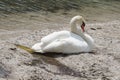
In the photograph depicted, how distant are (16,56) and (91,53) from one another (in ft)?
7.45

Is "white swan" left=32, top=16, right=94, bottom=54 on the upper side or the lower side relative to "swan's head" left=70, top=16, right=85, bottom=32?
lower

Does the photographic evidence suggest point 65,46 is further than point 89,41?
No

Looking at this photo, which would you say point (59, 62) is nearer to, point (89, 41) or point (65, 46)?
point (65, 46)

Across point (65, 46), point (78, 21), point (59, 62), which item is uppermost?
point (78, 21)

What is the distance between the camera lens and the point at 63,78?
7.74 meters

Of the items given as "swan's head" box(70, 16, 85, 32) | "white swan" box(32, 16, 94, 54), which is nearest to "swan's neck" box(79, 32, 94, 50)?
"white swan" box(32, 16, 94, 54)

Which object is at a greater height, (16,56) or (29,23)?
(16,56)

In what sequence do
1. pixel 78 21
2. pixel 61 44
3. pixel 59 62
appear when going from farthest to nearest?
pixel 78 21
pixel 61 44
pixel 59 62

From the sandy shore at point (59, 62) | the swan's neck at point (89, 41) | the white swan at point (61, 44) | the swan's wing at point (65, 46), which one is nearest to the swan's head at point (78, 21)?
the swan's neck at point (89, 41)

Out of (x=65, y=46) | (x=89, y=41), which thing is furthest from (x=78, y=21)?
(x=65, y=46)

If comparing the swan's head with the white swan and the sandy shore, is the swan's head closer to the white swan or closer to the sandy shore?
the white swan

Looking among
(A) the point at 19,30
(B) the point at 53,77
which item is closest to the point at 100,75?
(B) the point at 53,77

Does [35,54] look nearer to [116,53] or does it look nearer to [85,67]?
[85,67]

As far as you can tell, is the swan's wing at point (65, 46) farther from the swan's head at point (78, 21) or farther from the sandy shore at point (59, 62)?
the swan's head at point (78, 21)
